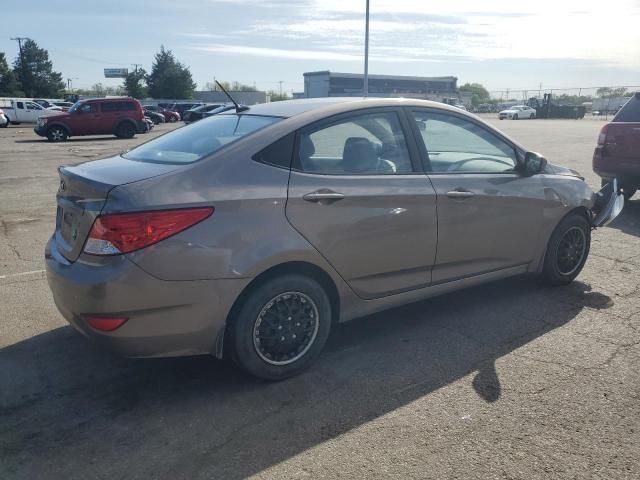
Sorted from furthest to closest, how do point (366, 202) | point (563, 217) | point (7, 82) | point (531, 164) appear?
point (7, 82)
point (563, 217)
point (531, 164)
point (366, 202)

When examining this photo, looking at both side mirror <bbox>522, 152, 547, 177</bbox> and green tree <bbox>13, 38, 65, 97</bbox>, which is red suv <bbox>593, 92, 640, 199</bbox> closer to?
side mirror <bbox>522, 152, 547, 177</bbox>

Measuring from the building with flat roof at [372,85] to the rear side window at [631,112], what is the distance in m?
33.4

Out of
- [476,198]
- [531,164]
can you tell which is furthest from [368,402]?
[531,164]

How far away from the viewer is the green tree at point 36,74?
76.0m

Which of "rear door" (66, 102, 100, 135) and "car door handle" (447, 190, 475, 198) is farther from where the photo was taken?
"rear door" (66, 102, 100, 135)

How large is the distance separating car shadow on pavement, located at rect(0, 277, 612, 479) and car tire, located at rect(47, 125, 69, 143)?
915 inches

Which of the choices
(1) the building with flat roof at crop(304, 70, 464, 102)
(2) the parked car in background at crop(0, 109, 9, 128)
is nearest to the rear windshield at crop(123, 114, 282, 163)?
(2) the parked car in background at crop(0, 109, 9, 128)

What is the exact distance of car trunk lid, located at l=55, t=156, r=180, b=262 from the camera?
3.07m

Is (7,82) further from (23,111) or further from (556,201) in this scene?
(556,201)

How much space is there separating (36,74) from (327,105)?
87128mm

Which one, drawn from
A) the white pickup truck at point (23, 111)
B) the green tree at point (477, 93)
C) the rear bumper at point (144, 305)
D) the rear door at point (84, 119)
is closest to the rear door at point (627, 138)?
the rear bumper at point (144, 305)

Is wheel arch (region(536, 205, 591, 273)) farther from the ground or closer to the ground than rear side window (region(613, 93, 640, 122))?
closer to the ground

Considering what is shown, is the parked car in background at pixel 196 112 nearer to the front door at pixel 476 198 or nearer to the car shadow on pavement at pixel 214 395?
the front door at pixel 476 198

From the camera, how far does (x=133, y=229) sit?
2.92 m
